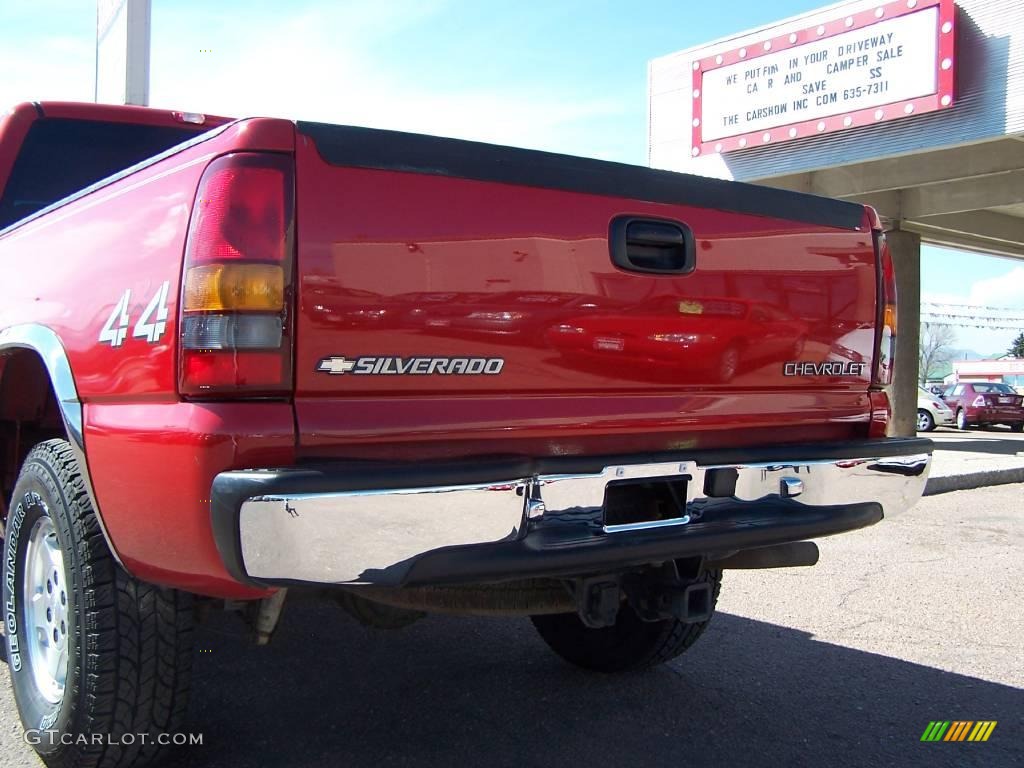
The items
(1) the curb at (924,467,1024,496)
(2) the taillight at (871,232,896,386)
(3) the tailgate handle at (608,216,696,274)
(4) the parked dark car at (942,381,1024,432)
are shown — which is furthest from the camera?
(4) the parked dark car at (942,381,1024,432)

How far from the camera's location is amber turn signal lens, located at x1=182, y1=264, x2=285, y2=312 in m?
2.12

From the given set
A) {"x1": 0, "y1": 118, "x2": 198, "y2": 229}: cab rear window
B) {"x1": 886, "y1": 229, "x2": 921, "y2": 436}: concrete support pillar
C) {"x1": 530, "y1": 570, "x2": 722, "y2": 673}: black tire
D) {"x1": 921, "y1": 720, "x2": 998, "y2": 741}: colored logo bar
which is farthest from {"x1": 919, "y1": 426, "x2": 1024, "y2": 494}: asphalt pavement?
{"x1": 0, "y1": 118, "x2": 198, "y2": 229}: cab rear window

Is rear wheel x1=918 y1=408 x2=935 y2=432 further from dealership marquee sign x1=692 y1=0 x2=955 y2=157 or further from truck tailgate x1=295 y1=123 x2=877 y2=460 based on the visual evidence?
truck tailgate x1=295 y1=123 x2=877 y2=460

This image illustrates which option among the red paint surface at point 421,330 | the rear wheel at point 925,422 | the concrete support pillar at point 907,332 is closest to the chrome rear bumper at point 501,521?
the red paint surface at point 421,330

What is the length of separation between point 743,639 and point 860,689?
2.21ft

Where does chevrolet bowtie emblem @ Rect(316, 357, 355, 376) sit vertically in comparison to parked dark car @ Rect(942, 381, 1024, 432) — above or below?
above

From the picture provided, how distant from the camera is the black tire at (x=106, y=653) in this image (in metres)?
2.46

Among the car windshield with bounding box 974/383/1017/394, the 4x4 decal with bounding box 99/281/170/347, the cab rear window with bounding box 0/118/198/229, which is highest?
the cab rear window with bounding box 0/118/198/229

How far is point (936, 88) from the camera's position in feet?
38.4

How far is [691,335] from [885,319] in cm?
85

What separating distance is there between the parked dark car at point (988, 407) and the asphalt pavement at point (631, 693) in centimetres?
2262

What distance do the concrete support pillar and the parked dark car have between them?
11.1 metres

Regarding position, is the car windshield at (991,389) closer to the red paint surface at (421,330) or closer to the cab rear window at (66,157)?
the red paint surface at (421,330)

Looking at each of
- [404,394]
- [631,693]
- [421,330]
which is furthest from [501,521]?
[631,693]
